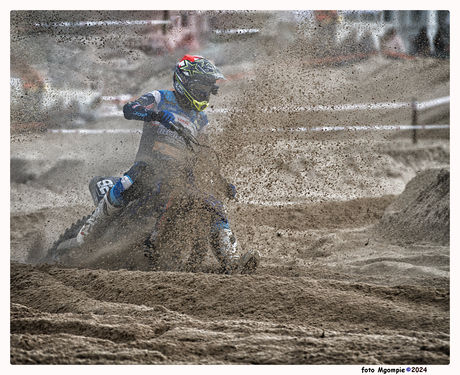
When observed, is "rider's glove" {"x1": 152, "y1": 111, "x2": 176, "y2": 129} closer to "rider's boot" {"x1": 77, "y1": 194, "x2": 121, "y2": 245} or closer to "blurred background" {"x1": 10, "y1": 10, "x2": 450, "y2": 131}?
"rider's boot" {"x1": 77, "y1": 194, "x2": 121, "y2": 245}

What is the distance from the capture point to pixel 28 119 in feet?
14.0

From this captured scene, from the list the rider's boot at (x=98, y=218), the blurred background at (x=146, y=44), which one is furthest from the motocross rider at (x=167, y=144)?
the blurred background at (x=146, y=44)

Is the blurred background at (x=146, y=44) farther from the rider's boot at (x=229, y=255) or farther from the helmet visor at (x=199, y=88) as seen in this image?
the rider's boot at (x=229, y=255)

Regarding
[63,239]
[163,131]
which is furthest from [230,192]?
[63,239]

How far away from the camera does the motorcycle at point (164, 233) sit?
3438mm

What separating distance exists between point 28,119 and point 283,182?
3903 mm

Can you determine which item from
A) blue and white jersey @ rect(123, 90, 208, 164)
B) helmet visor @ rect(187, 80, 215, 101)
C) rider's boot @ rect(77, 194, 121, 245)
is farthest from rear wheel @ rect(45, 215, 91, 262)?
helmet visor @ rect(187, 80, 215, 101)

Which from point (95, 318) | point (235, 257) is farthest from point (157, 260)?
point (95, 318)

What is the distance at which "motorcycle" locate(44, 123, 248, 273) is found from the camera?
344cm

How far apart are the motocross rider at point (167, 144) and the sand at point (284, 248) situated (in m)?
0.39

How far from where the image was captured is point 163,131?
3.55 meters

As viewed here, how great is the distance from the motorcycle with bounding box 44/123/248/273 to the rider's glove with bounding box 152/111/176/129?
0.07 meters

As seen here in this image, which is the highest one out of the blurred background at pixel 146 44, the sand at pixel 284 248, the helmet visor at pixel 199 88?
the blurred background at pixel 146 44

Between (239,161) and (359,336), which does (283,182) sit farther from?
(359,336)
